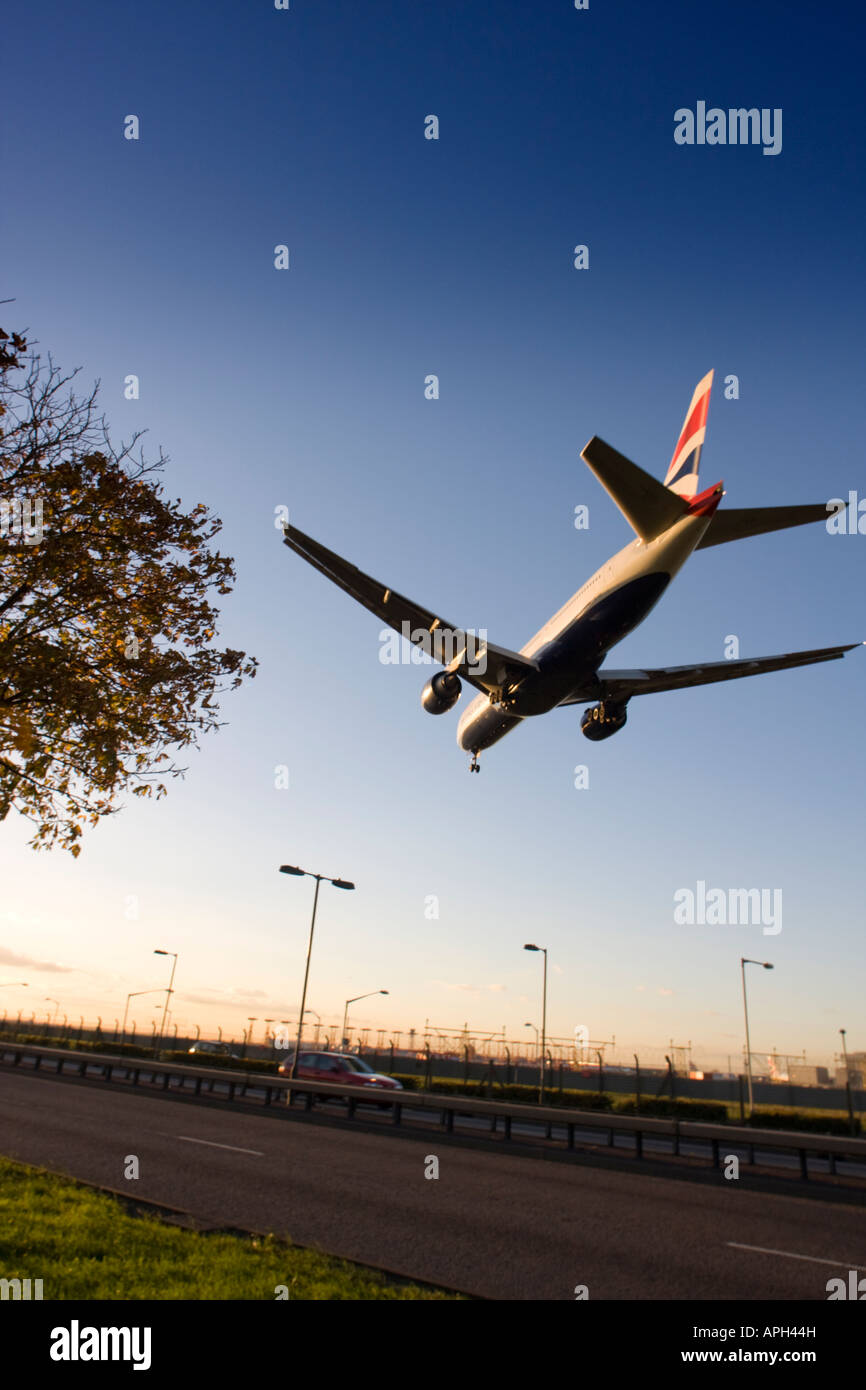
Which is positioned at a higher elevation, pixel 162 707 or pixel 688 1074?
pixel 162 707

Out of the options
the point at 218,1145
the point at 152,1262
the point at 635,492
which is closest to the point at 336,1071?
the point at 218,1145

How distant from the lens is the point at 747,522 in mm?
18047

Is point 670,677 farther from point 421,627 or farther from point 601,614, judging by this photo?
point 421,627

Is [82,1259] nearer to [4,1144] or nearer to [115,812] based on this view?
[115,812]

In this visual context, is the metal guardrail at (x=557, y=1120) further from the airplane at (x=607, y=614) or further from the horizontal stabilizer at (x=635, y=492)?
the horizontal stabilizer at (x=635, y=492)

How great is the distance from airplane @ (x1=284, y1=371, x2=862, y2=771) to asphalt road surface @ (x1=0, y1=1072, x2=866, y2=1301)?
35.0ft

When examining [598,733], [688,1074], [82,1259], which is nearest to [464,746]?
[598,733]

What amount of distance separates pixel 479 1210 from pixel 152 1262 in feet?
20.0

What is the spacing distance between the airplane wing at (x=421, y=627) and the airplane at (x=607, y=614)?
3 cm

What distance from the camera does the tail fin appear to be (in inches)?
773

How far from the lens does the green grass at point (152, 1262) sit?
642 centimetres

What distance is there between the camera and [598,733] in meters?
23.0

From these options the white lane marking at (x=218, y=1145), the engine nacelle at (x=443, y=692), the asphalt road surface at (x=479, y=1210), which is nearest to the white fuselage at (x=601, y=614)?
the engine nacelle at (x=443, y=692)
